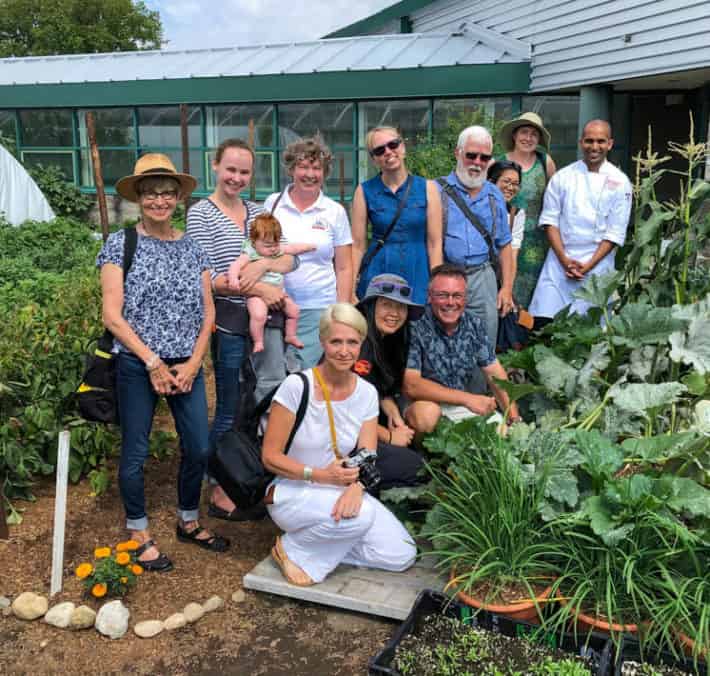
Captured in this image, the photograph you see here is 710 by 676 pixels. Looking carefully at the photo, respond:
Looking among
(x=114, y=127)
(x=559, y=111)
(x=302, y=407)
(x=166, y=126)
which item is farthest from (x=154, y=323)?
(x=114, y=127)

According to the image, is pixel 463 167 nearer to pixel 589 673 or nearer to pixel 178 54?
pixel 589 673

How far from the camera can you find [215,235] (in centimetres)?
353

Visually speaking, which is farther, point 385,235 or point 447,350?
point 385,235

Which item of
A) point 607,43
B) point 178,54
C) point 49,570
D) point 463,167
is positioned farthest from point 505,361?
point 178,54

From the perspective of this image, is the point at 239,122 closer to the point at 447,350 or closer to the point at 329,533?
the point at 447,350

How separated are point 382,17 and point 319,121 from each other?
295 inches

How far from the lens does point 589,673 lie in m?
2.33

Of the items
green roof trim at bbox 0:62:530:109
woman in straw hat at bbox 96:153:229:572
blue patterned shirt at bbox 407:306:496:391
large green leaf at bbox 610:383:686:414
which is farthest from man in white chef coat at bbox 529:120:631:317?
green roof trim at bbox 0:62:530:109

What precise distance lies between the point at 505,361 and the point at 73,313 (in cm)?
271

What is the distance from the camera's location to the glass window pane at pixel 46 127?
17.0 metres

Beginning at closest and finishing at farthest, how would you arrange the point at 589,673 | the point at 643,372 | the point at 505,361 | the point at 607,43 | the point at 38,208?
1. the point at 589,673
2. the point at 643,372
3. the point at 505,361
4. the point at 607,43
5. the point at 38,208

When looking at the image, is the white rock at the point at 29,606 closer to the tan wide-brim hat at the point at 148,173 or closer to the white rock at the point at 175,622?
the white rock at the point at 175,622

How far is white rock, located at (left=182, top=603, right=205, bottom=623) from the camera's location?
2.93 meters

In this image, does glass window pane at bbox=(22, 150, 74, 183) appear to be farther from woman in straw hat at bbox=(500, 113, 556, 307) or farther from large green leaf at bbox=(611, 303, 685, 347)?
large green leaf at bbox=(611, 303, 685, 347)
